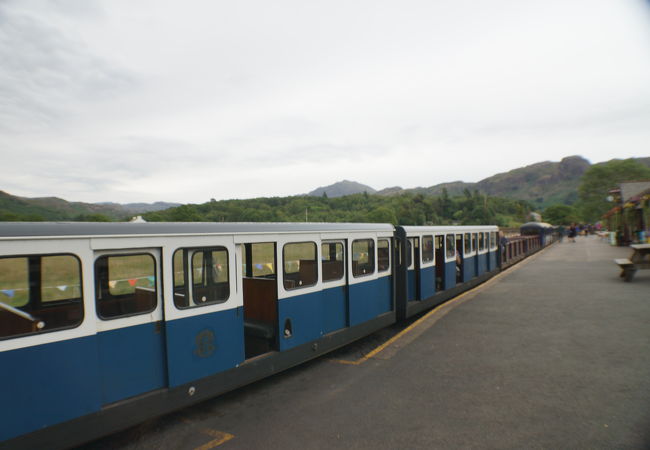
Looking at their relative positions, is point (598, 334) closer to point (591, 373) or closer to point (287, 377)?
point (591, 373)

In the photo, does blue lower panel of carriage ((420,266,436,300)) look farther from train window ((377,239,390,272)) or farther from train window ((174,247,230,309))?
train window ((174,247,230,309))

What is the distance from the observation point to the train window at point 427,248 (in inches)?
372

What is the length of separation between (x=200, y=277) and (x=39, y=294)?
1.63 meters

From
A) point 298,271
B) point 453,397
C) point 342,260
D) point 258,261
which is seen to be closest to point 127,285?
point 258,261

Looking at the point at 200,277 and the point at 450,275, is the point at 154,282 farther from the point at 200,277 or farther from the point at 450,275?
the point at 450,275

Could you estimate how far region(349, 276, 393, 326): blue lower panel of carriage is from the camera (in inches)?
A: 281

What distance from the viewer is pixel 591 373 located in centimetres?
581

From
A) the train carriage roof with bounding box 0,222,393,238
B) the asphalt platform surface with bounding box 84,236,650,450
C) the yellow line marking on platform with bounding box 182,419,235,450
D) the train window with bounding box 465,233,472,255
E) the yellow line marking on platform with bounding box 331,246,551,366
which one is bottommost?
the yellow line marking on platform with bounding box 331,246,551,366

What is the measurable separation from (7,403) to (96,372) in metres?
0.68

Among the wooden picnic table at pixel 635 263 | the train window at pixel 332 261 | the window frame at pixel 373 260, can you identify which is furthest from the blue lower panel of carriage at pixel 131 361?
the wooden picnic table at pixel 635 263

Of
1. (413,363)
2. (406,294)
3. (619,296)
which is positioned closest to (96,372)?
(413,363)

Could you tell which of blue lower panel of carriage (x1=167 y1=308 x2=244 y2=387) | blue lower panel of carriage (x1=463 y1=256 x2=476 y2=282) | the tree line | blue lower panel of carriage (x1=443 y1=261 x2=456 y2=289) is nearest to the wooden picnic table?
blue lower panel of carriage (x1=463 y1=256 x2=476 y2=282)

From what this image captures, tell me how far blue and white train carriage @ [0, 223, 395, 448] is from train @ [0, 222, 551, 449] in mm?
11

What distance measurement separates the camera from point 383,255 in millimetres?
8180
